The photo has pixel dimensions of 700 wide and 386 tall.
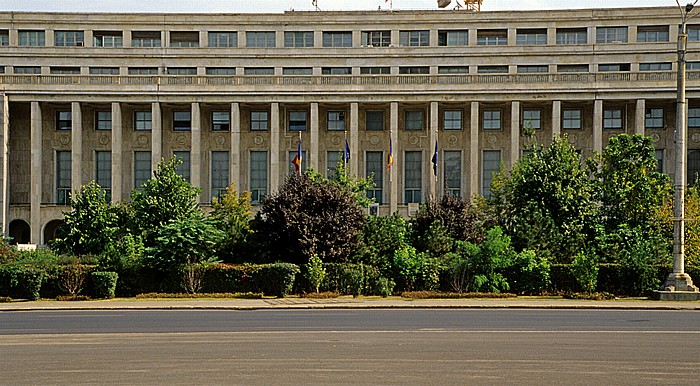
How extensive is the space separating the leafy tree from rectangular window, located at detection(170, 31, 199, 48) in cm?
3666

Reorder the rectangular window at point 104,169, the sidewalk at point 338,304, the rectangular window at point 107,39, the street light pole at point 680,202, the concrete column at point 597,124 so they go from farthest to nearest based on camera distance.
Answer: the rectangular window at point 107,39, the rectangular window at point 104,169, the concrete column at point 597,124, the street light pole at point 680,202, the sidewalk at point 338,304

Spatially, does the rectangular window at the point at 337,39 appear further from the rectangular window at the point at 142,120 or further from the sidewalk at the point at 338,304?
the sidewalk at the point at 338,304

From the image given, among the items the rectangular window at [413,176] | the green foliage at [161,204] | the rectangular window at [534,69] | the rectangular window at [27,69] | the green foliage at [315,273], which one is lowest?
the green foliage at [315,273]

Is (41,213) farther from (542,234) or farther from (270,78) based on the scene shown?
(542,234)

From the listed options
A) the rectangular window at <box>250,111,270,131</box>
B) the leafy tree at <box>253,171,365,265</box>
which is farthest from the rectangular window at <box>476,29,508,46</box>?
the leafy tree at <box>253,171,365,265</box>

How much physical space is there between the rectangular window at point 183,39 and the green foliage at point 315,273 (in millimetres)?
42067

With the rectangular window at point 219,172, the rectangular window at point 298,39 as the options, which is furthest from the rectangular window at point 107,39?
the rectangular window at point 298,39

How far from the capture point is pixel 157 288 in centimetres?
3872

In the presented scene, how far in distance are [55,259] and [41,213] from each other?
3010 centimetres

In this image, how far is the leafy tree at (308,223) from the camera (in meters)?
40.7

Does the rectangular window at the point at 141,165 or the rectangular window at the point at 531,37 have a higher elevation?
the rectangular window at the point at 531,37

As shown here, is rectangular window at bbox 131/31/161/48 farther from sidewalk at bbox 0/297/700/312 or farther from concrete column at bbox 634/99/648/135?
sidewalk at bbox 0/297/700/312

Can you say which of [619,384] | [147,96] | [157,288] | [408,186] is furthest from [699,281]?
[147,96]

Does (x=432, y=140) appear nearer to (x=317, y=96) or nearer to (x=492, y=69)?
(x=492, y=69)
